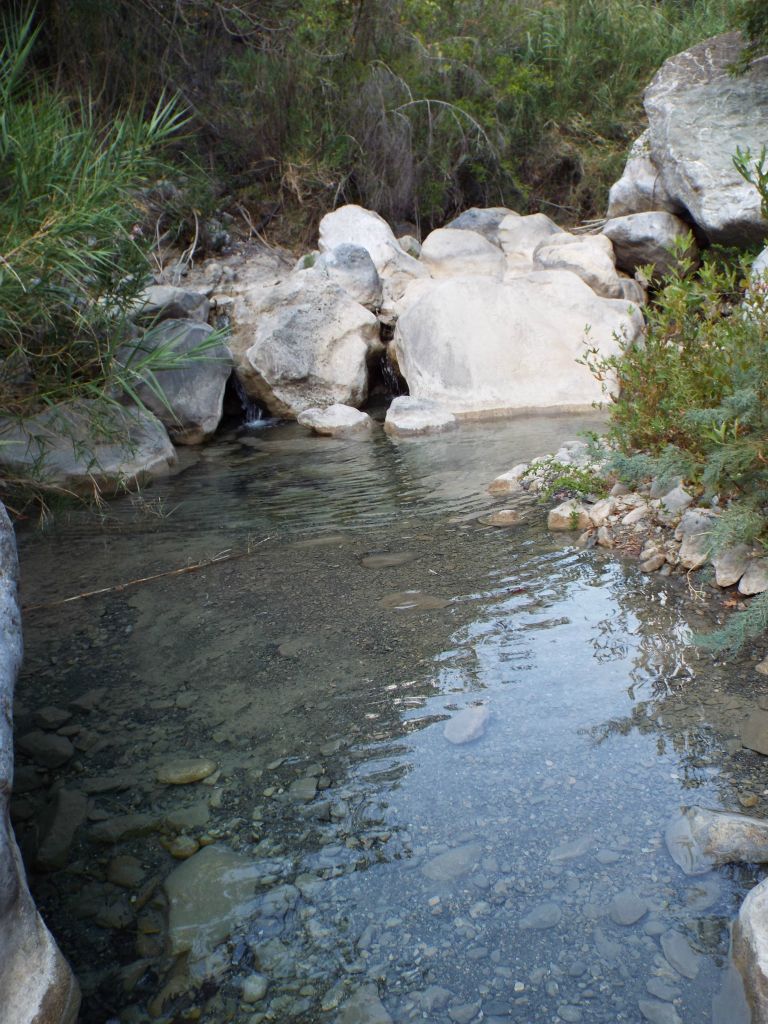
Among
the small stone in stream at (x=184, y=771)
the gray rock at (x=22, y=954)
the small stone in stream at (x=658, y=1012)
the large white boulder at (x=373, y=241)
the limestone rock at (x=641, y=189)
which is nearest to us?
the gray rock at (x=22, y=954)

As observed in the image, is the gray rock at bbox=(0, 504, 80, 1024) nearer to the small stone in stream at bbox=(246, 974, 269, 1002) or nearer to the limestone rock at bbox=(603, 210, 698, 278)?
the small stone in stream at bbox=(246, 974, 269, 1002)

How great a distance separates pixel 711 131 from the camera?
31.4 feet

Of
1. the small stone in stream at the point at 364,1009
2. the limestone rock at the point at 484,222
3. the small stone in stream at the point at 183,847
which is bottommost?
the small stone in stream at the point at 183,847

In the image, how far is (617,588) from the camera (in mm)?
3896

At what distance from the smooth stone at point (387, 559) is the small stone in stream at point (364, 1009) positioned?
2.65 meters

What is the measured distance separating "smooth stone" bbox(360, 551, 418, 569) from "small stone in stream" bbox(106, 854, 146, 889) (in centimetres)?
226

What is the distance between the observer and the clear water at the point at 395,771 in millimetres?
1932

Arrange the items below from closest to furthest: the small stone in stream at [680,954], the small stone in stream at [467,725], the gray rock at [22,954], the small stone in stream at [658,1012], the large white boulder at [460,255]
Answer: the gray rock at [22,954]
the small stone in stream at [658,1012]
the small stone in stream at [680,954]
the small stone in stream at [467,725]
the large white boulder at [460,255]

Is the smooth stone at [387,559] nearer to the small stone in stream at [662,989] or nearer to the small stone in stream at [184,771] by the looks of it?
the small stone in stream at [184,771]

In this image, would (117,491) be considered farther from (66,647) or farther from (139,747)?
(139,747)

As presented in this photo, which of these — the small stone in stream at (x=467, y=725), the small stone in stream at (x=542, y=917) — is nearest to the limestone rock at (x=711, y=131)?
the small stone in stream at (x=467, y=725)

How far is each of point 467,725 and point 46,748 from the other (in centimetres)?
145

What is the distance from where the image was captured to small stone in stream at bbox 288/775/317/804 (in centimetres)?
256

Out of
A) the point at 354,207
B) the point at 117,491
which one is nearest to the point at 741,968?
the point at 117,491
